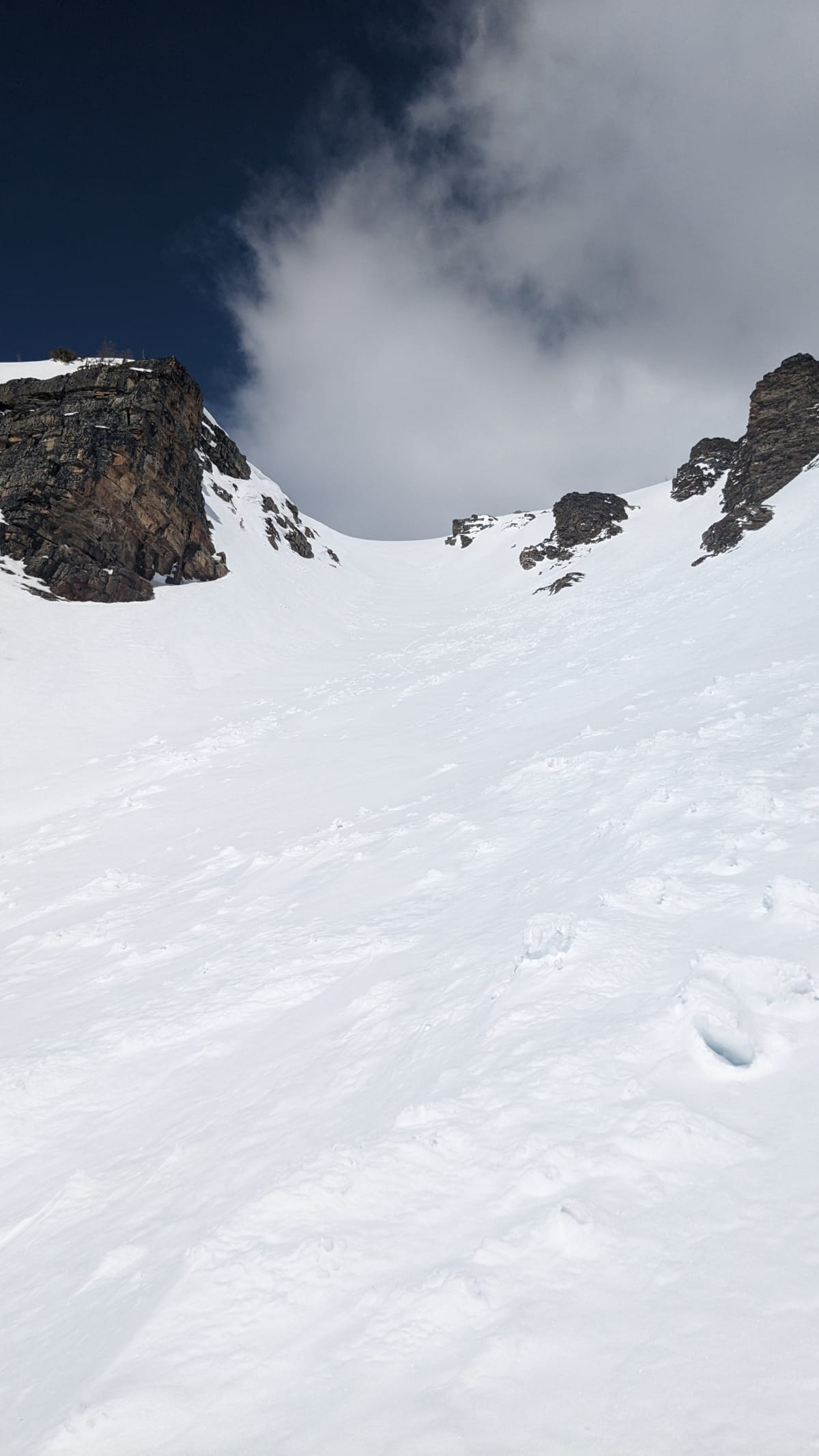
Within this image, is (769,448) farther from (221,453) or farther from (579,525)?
(221,453)

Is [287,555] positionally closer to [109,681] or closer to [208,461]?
[208,461]

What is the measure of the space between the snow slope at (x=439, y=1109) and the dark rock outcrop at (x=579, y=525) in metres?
34.3

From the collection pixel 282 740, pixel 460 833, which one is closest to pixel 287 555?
pixel 282 740

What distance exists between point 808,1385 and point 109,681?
22536 millimetres

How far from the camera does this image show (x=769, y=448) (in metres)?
30.4

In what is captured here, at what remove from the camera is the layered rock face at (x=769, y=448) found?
25.9 meters

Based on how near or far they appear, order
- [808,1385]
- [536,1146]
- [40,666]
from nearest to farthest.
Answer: [808,1385]
[536,1146]
[40,666]

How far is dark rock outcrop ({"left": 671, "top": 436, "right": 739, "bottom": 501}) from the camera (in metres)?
39.4

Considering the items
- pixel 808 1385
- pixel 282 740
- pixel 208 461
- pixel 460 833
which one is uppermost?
pixel 208 461

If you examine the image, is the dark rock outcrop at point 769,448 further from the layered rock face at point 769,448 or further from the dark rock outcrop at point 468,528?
the dark rock outcrop at point 468,528

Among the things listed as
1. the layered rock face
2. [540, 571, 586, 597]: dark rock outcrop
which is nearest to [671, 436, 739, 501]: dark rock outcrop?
the layered rock face

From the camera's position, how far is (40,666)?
68.8ft

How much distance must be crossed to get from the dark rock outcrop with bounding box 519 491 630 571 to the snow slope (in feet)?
113

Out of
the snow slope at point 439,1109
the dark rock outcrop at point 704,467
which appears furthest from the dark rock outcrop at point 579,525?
the snow slope at point 439,1109
